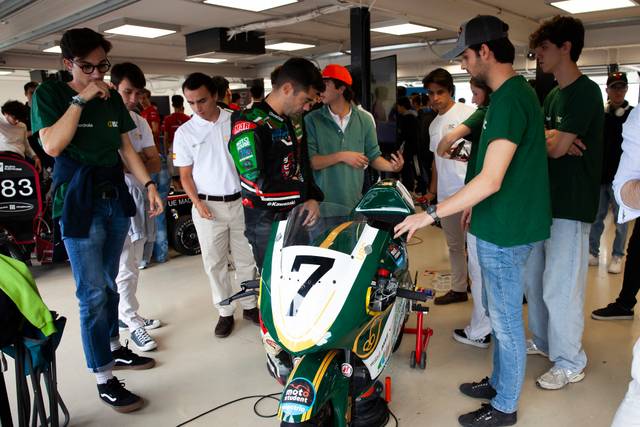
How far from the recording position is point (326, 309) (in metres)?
1.48

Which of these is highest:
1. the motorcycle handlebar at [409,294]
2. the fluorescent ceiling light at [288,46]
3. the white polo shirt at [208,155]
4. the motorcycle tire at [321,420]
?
the fluorescent ceiling light at [288,46]

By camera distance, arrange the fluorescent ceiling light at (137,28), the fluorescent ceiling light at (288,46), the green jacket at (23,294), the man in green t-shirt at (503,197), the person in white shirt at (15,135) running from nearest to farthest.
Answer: the green jacket at (23,294) < the man in green t-shirt at (503,197) < the person in white shirt at (15,135) < the fluorescent ceiling light at (137,28) < the fluorescent ceiling light at (288,46)

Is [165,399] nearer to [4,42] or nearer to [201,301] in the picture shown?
[201,301]

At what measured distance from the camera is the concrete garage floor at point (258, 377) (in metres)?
2.29

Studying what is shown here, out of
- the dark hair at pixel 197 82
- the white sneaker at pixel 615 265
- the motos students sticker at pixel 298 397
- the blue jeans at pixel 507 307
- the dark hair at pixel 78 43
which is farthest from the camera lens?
the white sneaker at pixel 615 265

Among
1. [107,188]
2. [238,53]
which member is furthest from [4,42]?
[107,188]

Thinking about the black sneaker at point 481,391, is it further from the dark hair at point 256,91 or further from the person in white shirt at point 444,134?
the dark hair at point 256,91

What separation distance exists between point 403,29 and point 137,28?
448 cm

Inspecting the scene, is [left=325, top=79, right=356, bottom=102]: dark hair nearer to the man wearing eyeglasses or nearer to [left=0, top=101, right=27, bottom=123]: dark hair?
the man wearing eyeglasses

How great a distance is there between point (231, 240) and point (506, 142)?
1974mm

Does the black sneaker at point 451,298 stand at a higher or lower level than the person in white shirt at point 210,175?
lower

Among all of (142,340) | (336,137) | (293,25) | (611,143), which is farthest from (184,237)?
(293,25)

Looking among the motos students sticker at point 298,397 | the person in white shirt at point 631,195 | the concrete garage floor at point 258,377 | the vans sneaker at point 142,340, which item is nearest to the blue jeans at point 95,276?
the concrete garage floor at point 258,377

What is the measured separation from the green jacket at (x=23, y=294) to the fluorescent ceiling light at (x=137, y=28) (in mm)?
6103
